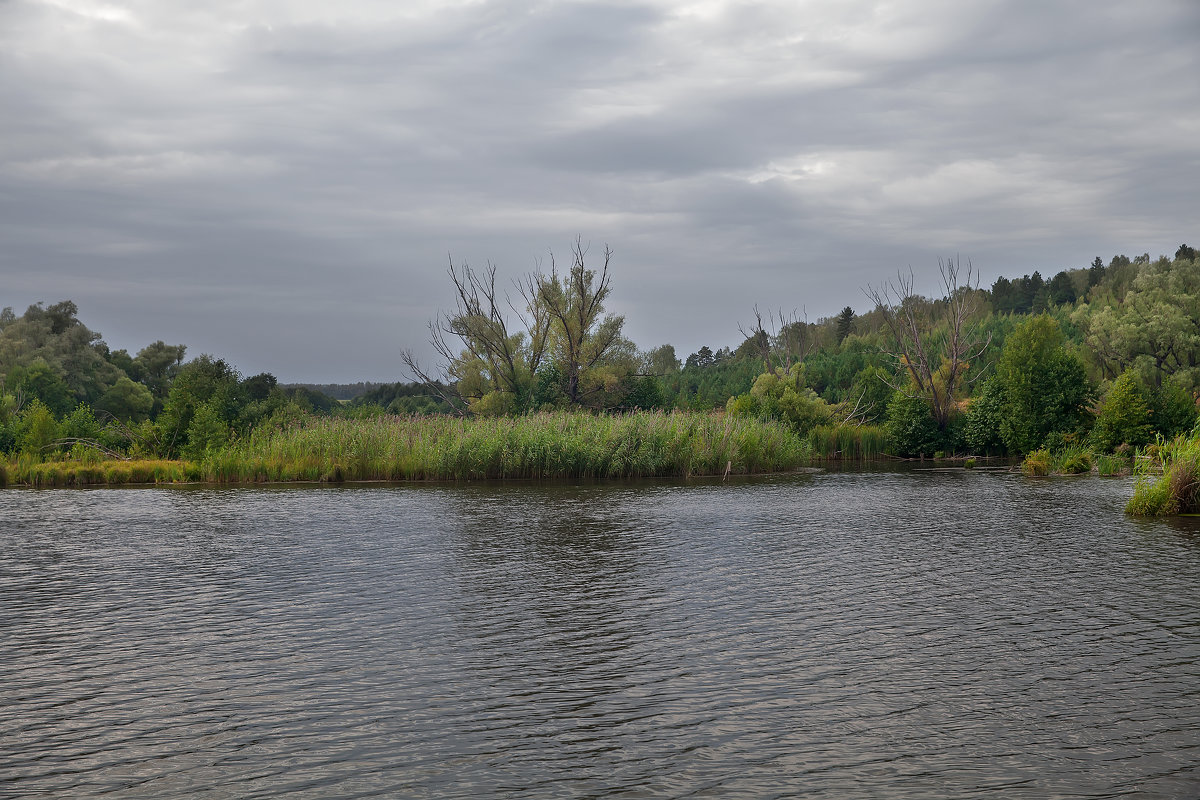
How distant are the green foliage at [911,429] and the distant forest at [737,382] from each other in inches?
3.0

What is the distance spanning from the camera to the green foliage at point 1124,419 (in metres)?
36.8

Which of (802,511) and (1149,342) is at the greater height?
(1149,342)

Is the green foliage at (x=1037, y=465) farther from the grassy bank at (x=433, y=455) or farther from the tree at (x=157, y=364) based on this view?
the tree at (x=157, y=364)

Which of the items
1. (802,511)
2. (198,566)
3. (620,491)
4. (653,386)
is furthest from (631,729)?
(653,386)

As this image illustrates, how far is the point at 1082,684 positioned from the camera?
26.3 ft

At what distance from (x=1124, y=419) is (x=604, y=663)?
35559 mm

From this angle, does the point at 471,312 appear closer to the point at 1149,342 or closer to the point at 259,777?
the point at 1149,342

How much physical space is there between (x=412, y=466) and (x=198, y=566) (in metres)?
17.4

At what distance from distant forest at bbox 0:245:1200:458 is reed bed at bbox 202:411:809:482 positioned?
2681 millimetres

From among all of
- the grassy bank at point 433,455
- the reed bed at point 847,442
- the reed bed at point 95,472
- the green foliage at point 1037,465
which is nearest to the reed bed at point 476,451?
the grassy bank at point 433,455

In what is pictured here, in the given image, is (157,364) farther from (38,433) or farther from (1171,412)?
(1171,412)

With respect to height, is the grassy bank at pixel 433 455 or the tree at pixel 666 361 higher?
the tree at pixel 666 361

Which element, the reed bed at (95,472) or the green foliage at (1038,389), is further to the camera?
the green foliage at (1038,389)

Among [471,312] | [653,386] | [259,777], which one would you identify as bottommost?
[259,777]
